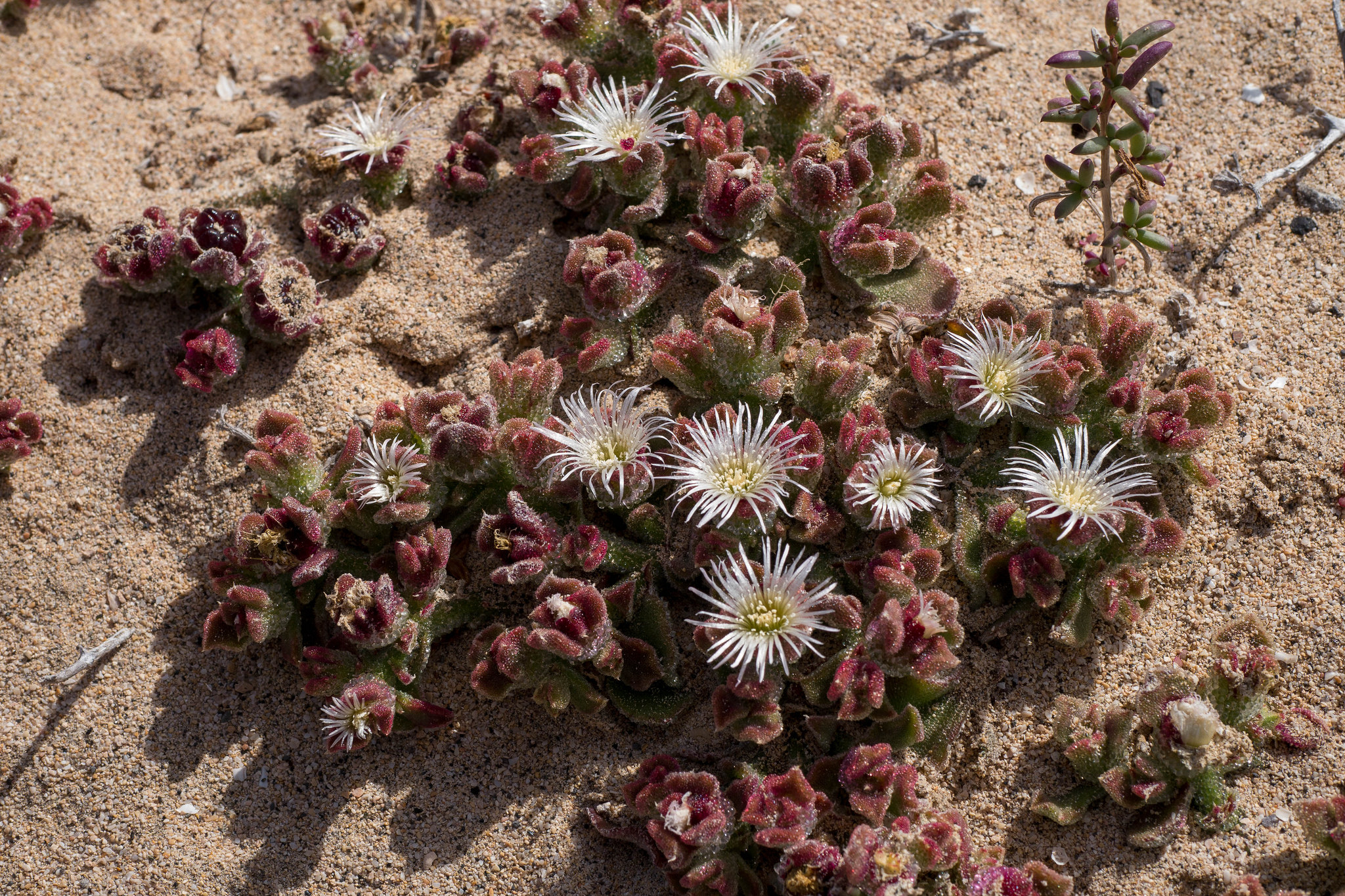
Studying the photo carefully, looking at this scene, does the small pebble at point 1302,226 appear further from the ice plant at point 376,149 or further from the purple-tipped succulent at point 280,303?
the purple-tipped succulent at point 280,303

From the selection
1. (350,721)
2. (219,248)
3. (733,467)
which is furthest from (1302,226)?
(219,248)

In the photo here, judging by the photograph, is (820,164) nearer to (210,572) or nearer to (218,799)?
(210,572)

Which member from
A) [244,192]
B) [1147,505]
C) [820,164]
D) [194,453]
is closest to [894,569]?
[1147,505]

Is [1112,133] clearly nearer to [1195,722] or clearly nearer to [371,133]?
[1195,722]

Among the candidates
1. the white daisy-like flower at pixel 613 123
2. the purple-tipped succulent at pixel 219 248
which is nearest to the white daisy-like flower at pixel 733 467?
the white daisy-like flower at pixel 613 123

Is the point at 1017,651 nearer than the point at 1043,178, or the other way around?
the point at 1017,651

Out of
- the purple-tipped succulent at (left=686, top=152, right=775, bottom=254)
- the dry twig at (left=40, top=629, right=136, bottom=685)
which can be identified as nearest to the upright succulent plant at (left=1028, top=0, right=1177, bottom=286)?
the purple-tipped succulent at (left=686, top=152, right=775, bottom=254)
